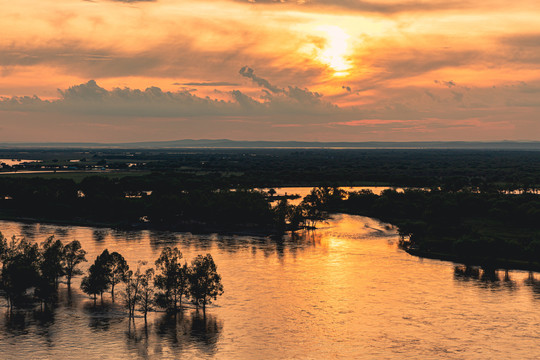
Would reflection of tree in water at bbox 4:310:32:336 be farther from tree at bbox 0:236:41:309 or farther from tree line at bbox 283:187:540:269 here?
tree line at bbox 283:187:540:269

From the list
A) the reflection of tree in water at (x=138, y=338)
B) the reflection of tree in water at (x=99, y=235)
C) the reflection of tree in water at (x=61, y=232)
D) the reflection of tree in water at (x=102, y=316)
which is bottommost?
the reflection of tree in water at (x=138, y=338)

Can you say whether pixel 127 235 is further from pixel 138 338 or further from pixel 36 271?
pixel 138 338

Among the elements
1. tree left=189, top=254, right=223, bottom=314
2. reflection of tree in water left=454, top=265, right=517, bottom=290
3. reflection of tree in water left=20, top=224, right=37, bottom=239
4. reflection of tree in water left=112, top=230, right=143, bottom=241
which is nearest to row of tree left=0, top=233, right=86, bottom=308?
tree left=189, top=254, right=223, bottom=314

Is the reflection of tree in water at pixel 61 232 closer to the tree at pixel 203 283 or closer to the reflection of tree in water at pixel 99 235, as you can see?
the reflection of tree in water at pixel 99 235

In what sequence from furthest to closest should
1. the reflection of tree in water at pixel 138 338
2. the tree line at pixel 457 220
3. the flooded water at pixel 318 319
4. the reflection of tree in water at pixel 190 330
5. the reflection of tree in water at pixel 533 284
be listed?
the tree line at pixel 457 220, the reflection of tree in water at pixel 533 284, the reflection of tree in water at pixel 190 330, the flooded water at pixel 318 319, the reflection of tree in water at pixel 138 338

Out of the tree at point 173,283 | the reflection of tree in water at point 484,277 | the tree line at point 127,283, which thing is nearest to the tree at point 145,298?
the tree line at point 127,283

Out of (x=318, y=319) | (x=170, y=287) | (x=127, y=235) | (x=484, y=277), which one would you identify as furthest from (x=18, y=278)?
(x=484, y=277)

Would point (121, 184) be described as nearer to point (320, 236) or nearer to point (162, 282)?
point (320, 236)
